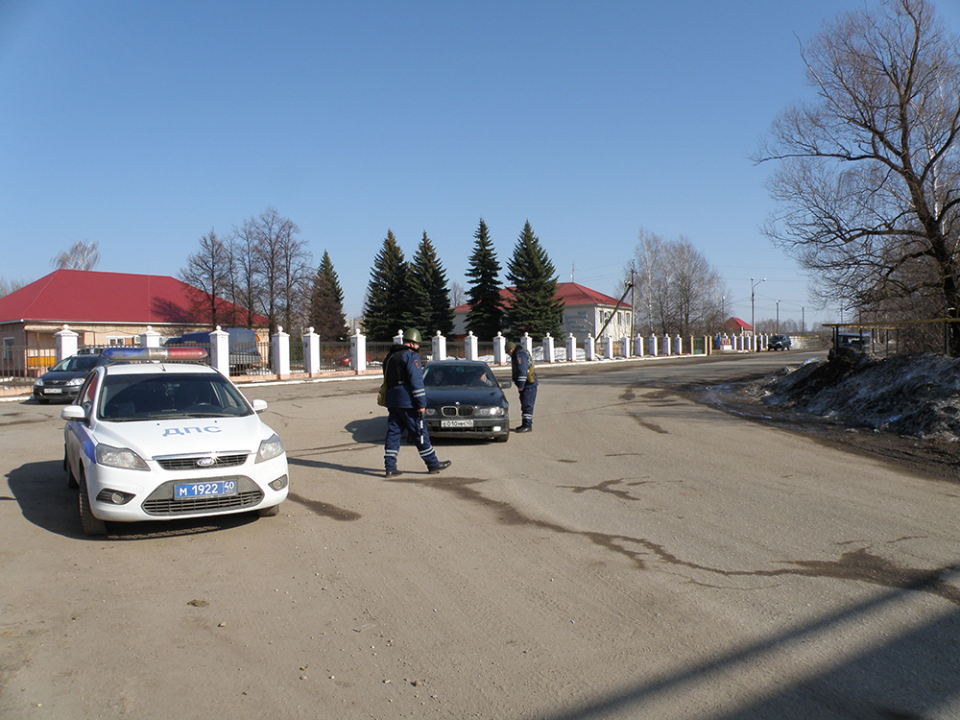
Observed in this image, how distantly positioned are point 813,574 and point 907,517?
232 cm

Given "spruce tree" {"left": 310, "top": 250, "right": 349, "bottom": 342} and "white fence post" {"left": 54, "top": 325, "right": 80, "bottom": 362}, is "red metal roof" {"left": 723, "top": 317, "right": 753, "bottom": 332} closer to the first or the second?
"spruce tree" {"left": 310, "top": 250, "right": 349, "bottom": 342}

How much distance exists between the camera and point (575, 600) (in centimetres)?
458

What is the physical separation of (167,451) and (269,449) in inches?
34.6

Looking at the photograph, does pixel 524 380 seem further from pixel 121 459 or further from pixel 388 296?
pixel 388 296

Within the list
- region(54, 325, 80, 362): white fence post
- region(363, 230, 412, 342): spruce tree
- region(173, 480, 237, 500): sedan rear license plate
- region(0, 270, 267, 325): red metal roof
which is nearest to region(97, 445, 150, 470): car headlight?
region(173, 480, 237, 500): sedan rear license plate

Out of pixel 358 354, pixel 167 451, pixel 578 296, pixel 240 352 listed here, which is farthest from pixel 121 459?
pixel 578 296

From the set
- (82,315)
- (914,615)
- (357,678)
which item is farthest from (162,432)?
(82,315)

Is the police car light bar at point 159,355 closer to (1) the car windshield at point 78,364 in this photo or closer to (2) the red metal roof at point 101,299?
(1) the car windshield at point 78,364

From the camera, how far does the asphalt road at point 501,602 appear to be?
3365 mm

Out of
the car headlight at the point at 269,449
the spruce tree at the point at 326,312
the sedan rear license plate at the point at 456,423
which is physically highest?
the spruce tree at the point at 326,312

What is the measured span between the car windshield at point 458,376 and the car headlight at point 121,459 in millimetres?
6670

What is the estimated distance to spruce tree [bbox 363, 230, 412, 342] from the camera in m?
62.2

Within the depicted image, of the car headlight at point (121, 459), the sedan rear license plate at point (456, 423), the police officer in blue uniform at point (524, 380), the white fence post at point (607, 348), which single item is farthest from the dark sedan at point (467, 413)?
the white fence post at point (607, 348)

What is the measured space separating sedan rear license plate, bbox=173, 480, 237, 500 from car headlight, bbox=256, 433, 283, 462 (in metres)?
0.36
